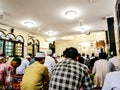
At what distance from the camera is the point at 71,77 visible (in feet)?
6.07

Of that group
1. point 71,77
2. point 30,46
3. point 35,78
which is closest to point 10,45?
point 30,46

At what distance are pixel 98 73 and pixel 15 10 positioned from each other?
365 cm

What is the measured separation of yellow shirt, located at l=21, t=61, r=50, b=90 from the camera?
8.39 feet

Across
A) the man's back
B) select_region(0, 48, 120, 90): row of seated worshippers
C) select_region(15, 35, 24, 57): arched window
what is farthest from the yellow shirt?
select_region(15, 35, 24, 57): arched window

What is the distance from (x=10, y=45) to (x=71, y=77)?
6.45 meters

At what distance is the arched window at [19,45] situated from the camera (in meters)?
8.14

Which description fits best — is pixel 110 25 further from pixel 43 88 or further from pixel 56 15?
pixel 43 88

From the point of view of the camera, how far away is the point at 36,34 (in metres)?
9.86

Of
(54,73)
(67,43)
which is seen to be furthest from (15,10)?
(67,43)

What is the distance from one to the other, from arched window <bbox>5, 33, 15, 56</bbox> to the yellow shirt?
5.19 m

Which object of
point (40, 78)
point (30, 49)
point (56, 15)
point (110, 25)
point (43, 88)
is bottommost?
point (43, 88)

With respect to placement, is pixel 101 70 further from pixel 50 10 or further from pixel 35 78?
pixel 50 10

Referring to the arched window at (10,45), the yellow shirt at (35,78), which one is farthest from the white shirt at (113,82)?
the arched window at (10,45)

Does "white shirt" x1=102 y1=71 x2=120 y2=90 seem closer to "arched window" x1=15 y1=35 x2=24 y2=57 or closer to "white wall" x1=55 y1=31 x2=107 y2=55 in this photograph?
"arched window" x1=15 y1=35 x2=24 y2=57
